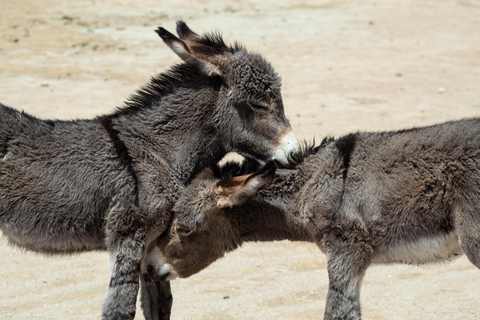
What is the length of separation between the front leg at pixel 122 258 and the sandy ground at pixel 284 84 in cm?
133

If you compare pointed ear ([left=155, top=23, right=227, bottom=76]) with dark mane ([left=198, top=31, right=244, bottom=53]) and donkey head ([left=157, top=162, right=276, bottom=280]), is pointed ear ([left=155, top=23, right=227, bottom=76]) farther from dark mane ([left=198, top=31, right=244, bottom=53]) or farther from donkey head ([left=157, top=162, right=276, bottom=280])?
donkey head ([left=157, top=162, right=276, bottom=280])

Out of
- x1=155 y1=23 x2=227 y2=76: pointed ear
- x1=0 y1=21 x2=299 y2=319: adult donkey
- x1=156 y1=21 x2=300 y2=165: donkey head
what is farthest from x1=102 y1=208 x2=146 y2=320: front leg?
x1=155 y1=23 x2=227 y2=76: pointed ear

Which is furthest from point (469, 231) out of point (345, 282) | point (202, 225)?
point (202, 225)

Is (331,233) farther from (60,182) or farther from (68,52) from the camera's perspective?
(68,52)

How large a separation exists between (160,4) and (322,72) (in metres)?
7.97

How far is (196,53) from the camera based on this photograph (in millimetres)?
5766

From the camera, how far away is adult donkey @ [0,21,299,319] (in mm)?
5363

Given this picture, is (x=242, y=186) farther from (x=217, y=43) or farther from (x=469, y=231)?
(x=469, y=231)

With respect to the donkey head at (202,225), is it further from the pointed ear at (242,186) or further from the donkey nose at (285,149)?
the donkey nose at (285,149)

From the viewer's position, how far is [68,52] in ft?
51.4

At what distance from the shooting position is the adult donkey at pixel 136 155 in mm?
5363

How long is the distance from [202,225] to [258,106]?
3.76ft

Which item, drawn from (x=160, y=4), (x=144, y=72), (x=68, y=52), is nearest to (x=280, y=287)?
(x=144, y=72)

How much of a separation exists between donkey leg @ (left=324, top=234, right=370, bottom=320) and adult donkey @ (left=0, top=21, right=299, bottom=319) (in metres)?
0.99
